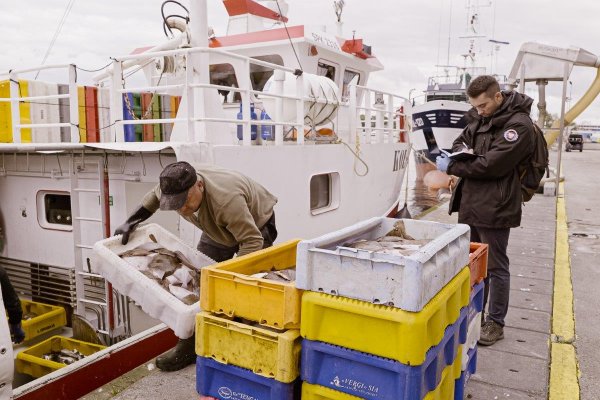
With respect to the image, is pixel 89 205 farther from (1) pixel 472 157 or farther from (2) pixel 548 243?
(2) pixel 548 243

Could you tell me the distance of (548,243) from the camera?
7.79 metres

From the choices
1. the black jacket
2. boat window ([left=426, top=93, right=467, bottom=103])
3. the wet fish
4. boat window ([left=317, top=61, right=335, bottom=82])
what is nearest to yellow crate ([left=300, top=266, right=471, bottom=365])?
the wet fish

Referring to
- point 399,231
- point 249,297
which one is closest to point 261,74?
point 399,231

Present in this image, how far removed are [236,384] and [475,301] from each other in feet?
5.80

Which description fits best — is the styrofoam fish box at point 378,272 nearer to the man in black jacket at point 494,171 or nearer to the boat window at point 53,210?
the man in black jacket at point 494,171

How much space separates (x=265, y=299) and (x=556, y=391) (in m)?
2.29

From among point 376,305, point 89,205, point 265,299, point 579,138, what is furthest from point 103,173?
point 579,138

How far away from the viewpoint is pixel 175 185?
3.30m

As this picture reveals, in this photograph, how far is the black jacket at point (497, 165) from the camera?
12.4 feet

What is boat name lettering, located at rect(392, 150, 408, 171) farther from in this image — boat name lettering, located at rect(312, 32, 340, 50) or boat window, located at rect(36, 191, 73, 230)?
boat window, located at rect(36, 191, 73, 230)

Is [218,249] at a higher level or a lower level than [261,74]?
lower

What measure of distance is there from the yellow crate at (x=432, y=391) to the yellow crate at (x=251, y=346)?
100 millimetres

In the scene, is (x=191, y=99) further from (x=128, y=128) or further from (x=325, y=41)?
(x=325, y=41)

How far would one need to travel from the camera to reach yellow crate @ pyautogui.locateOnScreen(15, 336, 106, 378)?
4850mm
